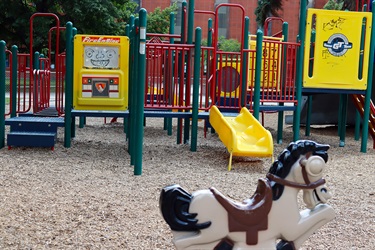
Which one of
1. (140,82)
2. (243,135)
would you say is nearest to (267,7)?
(243,135)

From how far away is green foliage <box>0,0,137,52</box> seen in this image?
2455 centimetres

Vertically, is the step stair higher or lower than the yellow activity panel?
lower

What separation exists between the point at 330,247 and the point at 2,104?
5.20 m

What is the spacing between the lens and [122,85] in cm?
684

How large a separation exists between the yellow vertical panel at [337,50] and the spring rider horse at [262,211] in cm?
572

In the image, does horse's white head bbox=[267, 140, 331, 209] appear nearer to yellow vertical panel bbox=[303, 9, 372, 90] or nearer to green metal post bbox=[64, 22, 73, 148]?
green metal post bbox=[64, 22, 73, 148]

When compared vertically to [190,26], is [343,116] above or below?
below

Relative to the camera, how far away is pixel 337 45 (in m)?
7.80

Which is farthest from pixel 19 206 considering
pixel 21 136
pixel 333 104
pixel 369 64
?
pixel 333 104

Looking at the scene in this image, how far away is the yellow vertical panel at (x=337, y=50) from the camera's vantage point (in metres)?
7.70

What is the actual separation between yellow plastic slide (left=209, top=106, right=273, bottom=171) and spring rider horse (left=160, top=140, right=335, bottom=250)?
347cm

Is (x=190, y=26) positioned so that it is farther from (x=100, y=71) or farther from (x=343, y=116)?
(x=343, y=116)

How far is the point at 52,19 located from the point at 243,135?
2029 cm

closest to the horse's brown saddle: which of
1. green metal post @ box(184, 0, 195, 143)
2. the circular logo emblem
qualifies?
green metal post @ box(184, 0, 195, 143)
